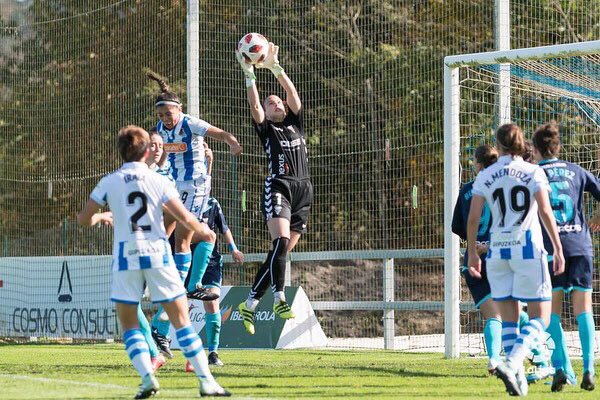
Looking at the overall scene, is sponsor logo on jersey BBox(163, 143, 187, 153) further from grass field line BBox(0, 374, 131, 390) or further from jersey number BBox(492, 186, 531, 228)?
jersey number BBox(492, 186, 531, 228)

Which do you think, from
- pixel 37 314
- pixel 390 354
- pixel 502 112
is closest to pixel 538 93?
pixel 502 112

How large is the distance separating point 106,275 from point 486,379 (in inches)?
404

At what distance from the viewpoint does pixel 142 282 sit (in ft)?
26.8

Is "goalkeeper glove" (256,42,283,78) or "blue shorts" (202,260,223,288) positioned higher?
"goalkeeper glove" (256,42,283,78)

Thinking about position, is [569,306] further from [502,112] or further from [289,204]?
[289,204]

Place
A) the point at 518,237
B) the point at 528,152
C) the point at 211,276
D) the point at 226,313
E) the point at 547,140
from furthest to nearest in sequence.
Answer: the point at 226,313, the point at 211,276, the point at 528,152, the point at 547,140, the point at 518,237

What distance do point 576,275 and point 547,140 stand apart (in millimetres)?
1110

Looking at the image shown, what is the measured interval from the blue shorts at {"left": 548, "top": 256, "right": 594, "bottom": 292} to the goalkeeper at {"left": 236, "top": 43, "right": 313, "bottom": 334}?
348 cm

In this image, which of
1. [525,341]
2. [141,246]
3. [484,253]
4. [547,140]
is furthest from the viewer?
[484,253]

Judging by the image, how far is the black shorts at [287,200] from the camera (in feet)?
40.0

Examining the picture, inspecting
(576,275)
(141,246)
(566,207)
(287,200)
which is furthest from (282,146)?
(141,246)

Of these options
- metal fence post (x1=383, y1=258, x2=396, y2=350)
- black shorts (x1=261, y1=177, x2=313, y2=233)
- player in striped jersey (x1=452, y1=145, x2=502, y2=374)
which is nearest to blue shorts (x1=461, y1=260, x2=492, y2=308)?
player in striped jersey (x1=452, y1=145, x2=502, y2=374)

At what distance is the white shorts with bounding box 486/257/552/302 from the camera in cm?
850

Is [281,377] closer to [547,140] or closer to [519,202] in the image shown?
[519,202]
